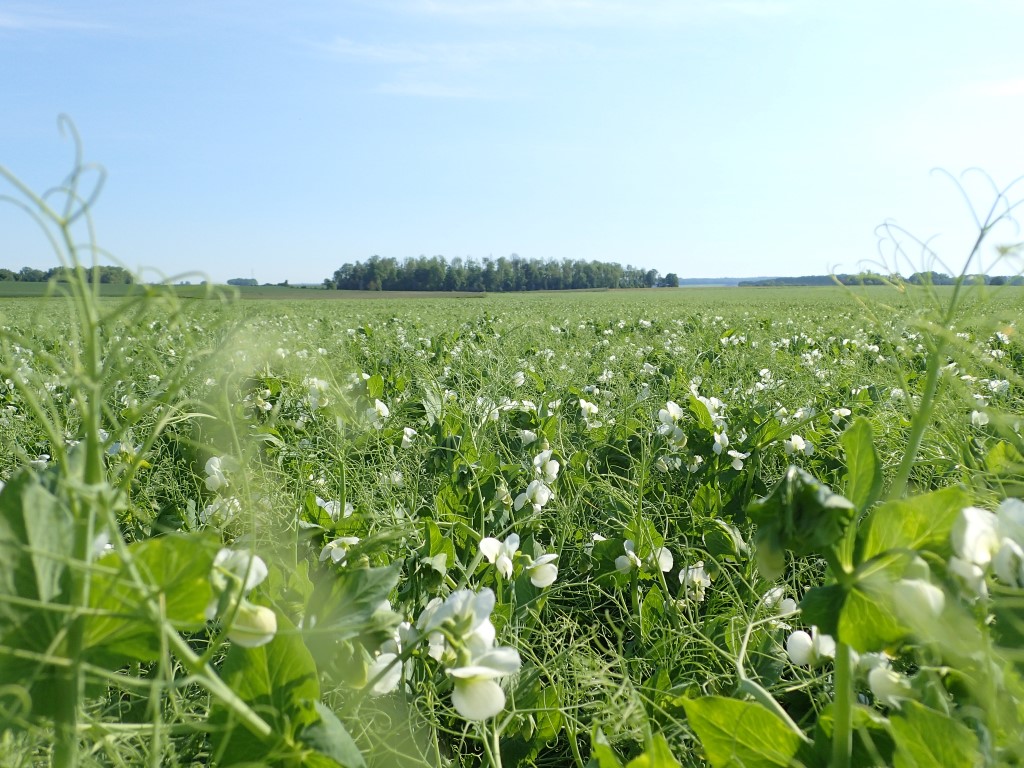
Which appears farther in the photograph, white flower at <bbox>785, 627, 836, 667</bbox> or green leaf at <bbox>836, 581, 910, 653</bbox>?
white flower at <bbox>785, 627, 836, 667</bbox>

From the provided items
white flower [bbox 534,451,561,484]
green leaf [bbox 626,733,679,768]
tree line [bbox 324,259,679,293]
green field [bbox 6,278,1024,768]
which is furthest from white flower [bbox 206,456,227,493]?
tree line [bbox 324,259,679,293]

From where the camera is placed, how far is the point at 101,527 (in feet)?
2.28

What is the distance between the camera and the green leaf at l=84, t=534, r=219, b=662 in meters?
0.58

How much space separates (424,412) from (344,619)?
259 cm

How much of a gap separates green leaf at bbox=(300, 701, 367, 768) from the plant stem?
0.45 metres

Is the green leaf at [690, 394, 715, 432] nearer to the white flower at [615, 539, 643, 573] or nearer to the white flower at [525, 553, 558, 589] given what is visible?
the white flower at [615, 539, 643, 573]

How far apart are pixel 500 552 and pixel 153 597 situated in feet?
2.76

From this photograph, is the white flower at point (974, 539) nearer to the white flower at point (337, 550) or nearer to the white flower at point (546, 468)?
the white flower at point (337, 550)

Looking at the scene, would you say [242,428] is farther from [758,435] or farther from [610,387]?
[610,387]

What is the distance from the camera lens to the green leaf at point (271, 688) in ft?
2.30

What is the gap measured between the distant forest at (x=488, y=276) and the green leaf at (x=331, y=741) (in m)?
62.3

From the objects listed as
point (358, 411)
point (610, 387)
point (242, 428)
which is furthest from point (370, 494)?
point (610, 387)

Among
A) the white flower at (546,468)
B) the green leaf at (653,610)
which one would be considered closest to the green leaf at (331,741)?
the green leaf at (653,610)

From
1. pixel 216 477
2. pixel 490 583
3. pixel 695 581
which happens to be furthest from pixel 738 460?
pixel 216 477
